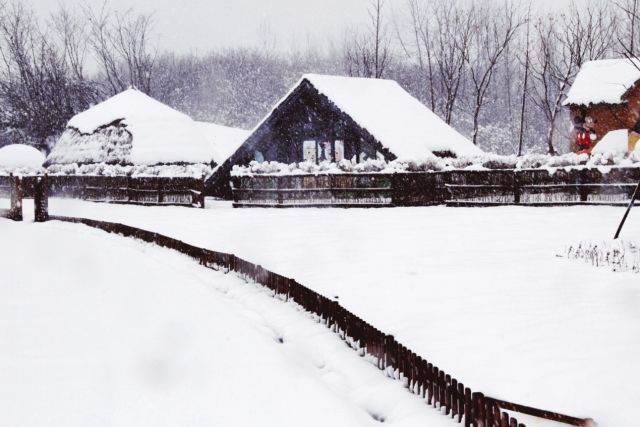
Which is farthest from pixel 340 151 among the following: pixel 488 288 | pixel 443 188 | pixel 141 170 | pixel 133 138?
pixel 488 288

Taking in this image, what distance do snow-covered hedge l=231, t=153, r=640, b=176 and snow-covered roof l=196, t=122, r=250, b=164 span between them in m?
13.7

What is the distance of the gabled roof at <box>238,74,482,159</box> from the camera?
25922 millimetres

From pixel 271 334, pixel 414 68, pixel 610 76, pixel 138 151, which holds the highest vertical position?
pixel 414 68

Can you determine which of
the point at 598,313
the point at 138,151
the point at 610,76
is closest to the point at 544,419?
the point at 598,313

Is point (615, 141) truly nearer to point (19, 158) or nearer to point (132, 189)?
point (132, 189)

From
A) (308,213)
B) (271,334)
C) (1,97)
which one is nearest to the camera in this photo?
(271,334)

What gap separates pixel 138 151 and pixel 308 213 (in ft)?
53.3

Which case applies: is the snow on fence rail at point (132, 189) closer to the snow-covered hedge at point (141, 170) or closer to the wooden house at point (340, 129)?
the snow-covered hedge at point (141, 170)

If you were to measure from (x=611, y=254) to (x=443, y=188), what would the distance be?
1150 centimetres

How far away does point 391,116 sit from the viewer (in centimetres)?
2878

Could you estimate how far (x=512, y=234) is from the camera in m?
15.6

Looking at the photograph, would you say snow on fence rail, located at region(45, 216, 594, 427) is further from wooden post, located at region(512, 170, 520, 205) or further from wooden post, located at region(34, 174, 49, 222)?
wooden post, located at region(34, 174, 49, 222)

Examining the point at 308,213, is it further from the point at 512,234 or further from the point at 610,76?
the point at 610,76

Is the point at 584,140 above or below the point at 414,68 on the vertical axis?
below
